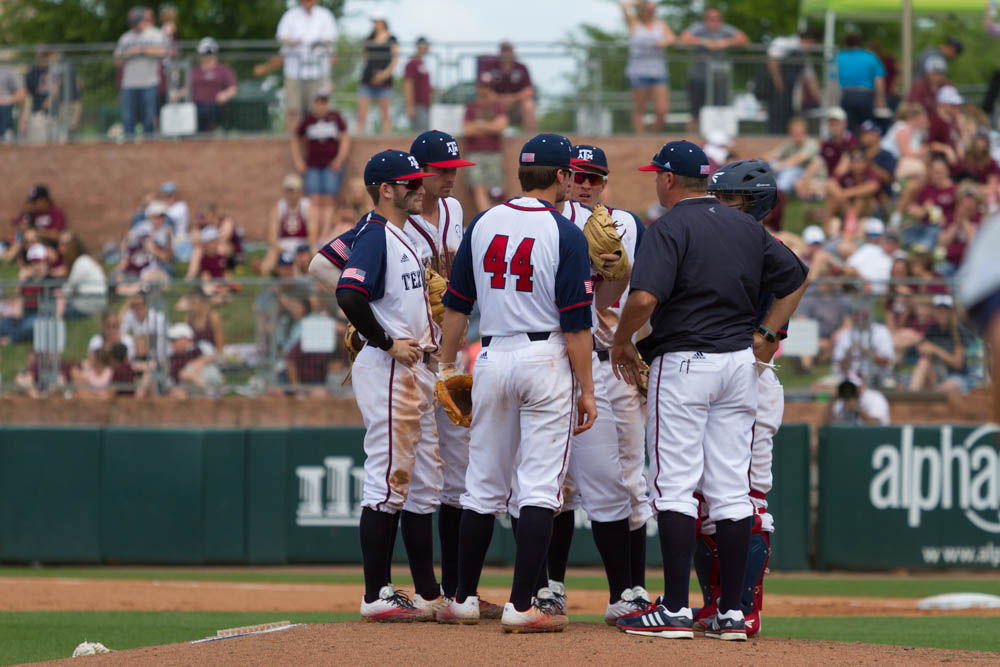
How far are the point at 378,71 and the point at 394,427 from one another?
14.3 metres

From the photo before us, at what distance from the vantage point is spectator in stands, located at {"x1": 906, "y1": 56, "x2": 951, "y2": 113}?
62.2ft

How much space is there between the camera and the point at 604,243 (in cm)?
654

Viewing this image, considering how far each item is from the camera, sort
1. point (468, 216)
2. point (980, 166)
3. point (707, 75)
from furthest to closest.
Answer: point (707, 75)
point (468, 216)
point (980, 166)

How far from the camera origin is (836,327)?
44.6 ft

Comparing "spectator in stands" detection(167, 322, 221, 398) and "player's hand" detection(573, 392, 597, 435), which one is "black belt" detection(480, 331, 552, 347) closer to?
"player's hand" detection(573, 392, 597, 435)

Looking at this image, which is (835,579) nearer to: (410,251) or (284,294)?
(284,294)

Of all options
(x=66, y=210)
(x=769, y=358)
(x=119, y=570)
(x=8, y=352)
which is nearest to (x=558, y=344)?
(x=769, y=358)

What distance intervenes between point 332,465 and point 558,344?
7754mm

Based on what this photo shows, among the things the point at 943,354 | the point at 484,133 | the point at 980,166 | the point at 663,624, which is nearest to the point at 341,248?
the point at 663,624

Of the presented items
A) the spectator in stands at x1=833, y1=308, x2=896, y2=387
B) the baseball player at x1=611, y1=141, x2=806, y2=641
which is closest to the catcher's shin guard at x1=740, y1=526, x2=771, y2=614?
the baseball player at x1=611, y1=141, x2=806, y2=641

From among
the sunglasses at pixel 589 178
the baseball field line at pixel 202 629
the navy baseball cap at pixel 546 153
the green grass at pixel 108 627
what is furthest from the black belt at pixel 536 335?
the green grass at pixel 108 627

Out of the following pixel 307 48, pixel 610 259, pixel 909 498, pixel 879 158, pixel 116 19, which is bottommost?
pixel 909 498

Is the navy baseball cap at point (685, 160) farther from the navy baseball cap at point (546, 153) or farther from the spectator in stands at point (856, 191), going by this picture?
the spectator in stands at point (856, 191)

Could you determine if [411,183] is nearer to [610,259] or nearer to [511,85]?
[610,259]
